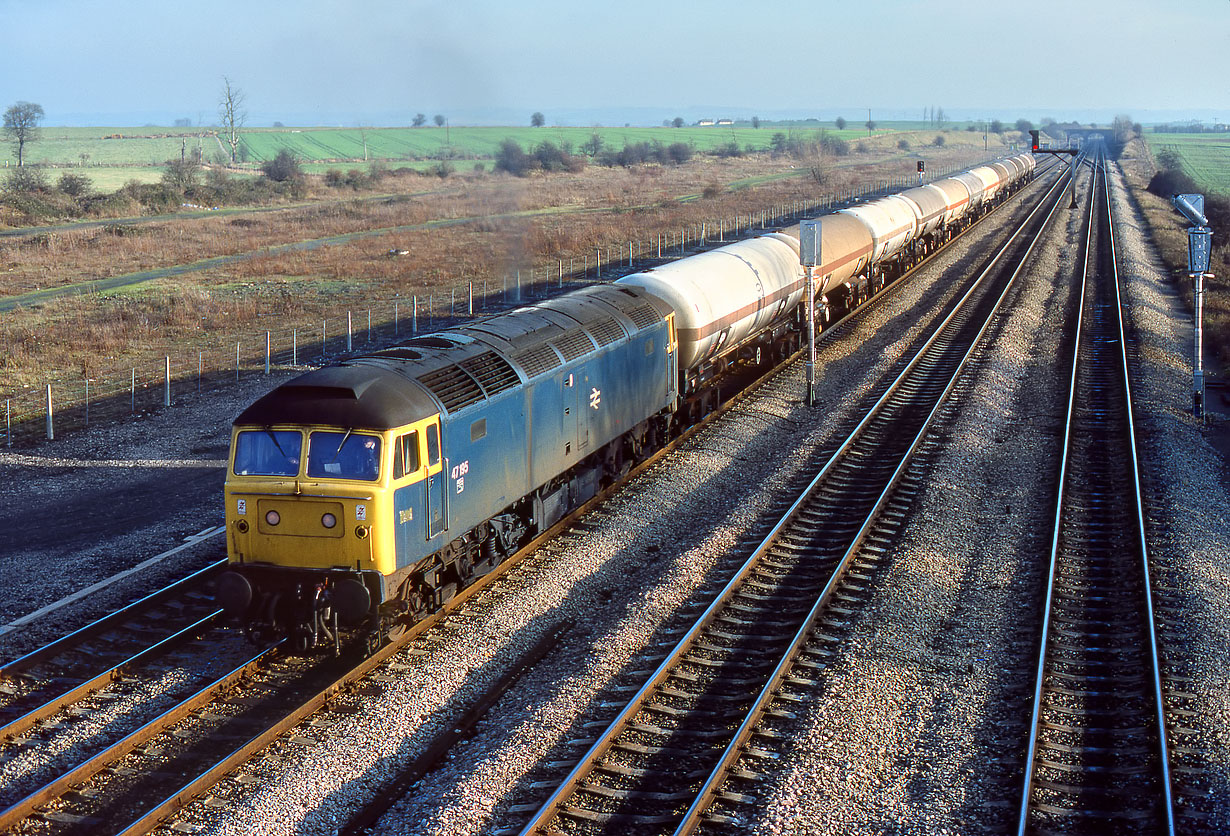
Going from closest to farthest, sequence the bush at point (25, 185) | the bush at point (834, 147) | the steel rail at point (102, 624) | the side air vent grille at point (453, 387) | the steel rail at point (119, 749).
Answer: the steel rail at point (119, 749) → the steel rail at point (102, 624) → the side air vent grille at point (453, 387) → the bush at point (25, 185) → the bush at point (834, 147)

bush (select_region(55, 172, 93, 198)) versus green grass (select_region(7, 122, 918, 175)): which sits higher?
green grass (select_region(7, 122, 918, 175))

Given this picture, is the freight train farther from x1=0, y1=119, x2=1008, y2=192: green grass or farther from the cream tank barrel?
x1=0, y1=119, x2=1008, y2=192: green grass

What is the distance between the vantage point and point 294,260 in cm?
5194

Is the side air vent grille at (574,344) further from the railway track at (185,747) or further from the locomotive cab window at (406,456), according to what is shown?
the railway track at (185,747)

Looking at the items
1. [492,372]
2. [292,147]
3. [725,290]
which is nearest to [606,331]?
[492,372]

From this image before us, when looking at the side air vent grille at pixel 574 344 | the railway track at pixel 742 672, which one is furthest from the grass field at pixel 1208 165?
the side air vent grille at pixel 574 344

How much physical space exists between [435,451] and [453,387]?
1.07 m

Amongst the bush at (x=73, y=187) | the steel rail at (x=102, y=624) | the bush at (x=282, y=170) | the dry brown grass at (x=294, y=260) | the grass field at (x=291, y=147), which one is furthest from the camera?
the grass field at (x=291, y=147)

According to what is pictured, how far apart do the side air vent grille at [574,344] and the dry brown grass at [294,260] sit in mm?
8601

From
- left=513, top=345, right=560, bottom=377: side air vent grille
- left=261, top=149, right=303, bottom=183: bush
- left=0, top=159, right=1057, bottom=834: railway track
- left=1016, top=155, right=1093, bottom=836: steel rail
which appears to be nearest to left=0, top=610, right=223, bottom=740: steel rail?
left=0, top=159, right=1057, bottom=834: railway track

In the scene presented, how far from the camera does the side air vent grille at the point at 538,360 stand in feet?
50.8

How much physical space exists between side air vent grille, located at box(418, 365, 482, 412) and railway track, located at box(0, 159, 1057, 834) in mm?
2813

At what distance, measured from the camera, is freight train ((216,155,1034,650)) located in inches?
481

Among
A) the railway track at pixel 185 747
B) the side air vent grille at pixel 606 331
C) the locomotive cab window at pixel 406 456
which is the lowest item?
the railway track at pixel 185 747
